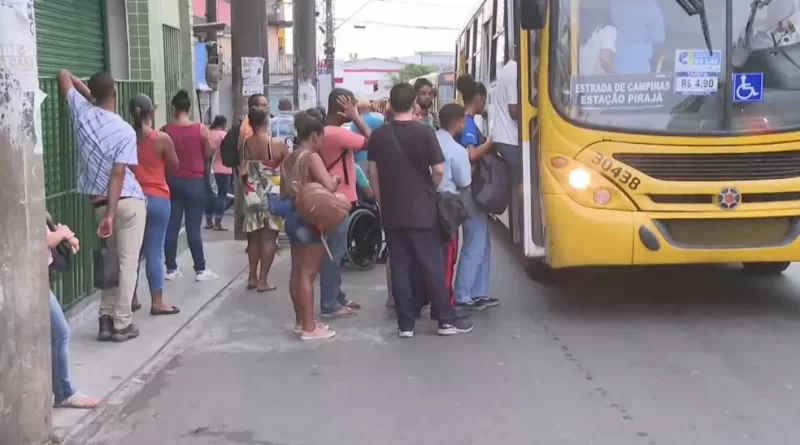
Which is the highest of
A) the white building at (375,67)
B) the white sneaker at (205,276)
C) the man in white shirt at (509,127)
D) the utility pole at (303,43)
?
the white building at (375,67)

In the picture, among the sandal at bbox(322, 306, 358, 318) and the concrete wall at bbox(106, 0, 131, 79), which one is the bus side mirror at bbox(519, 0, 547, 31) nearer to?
the sandal at bbox(322, 306, 358, 318)

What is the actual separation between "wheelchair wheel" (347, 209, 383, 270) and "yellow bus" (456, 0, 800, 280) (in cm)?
314

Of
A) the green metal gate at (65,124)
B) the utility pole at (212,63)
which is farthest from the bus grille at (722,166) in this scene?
the utility pole at (212,63)

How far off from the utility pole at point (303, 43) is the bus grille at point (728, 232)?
16166 millimetres

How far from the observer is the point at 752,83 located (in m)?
7.34

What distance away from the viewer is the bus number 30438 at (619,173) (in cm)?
724

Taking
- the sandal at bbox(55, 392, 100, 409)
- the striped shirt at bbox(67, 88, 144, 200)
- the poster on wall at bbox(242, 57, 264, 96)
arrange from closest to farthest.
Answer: the sandal at bbox(55, 392, 100, 409) → the striped shirt at bbox(67, 88, 144, 200) → the poster on wall at bbox(242, 57, 264, 96)

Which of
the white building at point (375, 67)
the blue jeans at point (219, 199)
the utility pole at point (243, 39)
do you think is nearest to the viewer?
the utility pole at point (243, 39)

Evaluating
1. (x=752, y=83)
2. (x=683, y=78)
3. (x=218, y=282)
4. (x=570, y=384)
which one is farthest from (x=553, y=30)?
(x=218, y=282)

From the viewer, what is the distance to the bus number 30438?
724cm

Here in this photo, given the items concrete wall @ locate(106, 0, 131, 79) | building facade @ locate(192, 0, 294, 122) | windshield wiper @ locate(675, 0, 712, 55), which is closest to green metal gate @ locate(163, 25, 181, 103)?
concrete wall @ locate(106, 0, 131, 79)

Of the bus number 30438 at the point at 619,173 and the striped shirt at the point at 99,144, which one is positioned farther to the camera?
the bus number 30438 at the point at 619,173

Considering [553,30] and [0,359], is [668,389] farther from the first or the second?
[0,359]

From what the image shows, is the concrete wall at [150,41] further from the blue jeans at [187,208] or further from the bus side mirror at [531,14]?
the bus side mirror at [531,14]
